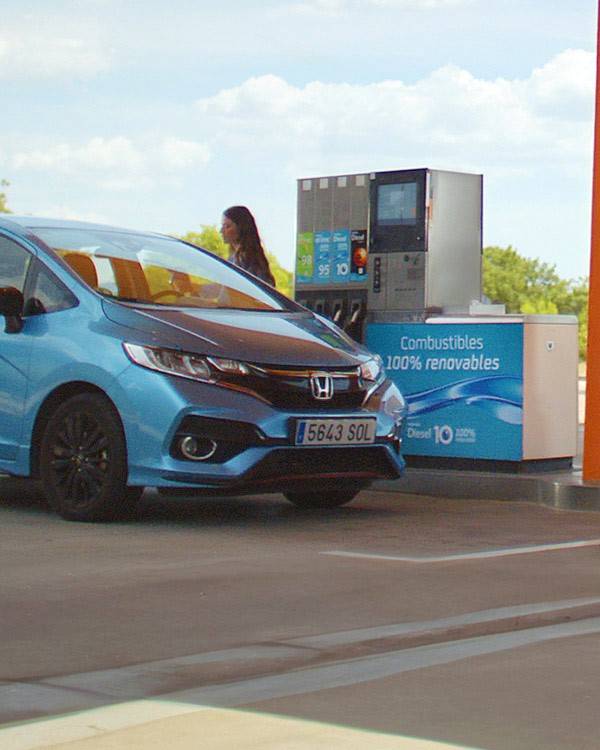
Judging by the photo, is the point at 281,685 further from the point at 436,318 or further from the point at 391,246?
the point at 391,246

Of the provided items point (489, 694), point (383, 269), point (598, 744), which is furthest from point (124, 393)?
point (598, 744)

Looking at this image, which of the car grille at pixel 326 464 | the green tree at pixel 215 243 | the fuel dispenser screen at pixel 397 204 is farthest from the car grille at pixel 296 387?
the green tree at pixel 215 243

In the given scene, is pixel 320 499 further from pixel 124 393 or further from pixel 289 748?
pixel 289 748

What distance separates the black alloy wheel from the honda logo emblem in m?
1.36

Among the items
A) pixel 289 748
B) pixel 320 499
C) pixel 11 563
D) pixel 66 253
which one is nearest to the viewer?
pixel 289 748

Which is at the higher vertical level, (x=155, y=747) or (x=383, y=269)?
(x=383, y=269)

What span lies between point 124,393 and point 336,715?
454 cm

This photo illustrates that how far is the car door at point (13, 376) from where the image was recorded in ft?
32.2

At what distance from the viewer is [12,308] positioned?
32.5ft

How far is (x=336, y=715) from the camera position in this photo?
16.2ft

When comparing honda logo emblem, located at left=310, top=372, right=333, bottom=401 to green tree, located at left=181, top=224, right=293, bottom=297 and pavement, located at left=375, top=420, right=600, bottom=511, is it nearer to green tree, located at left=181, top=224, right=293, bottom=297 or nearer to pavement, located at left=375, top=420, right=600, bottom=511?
pavement, located at left=375, top=420, right=600, bottom=511

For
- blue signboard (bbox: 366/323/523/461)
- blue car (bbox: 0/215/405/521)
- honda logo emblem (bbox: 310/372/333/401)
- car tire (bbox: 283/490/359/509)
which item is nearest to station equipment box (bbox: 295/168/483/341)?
blue signboard (bbox: 366/323/523/461)

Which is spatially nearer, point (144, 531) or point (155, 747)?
point (155, 747)

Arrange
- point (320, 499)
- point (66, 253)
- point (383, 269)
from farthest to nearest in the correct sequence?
point (383, 269) → point (320, 499) → point (66, 253)
